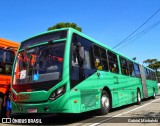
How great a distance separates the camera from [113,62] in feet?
44.1

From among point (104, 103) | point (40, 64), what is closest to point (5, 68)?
point (40, 64)

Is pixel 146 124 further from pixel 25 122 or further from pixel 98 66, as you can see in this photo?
pixel 25 122

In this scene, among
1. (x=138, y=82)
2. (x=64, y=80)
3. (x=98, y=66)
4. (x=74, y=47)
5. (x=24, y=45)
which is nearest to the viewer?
(x=64, y=80)

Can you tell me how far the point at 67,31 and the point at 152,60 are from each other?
3163 inches

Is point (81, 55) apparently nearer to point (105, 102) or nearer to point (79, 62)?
point (79, 62)

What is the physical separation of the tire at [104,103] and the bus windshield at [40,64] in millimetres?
3219

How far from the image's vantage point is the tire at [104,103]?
11227 millimetres

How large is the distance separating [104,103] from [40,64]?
12.1 ft

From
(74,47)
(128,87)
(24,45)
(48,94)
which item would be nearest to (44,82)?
(48,94)

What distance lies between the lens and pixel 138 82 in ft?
62.3

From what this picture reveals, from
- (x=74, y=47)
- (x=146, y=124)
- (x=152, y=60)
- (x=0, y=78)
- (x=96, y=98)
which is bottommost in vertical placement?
(x=146, y=124)

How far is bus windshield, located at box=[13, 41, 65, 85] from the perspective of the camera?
8688 mm

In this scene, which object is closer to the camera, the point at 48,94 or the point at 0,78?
the point at 48,94

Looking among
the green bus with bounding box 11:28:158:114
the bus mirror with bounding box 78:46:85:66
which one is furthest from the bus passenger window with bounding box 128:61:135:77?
the bus mirror with bounding box 78:46:85:66
